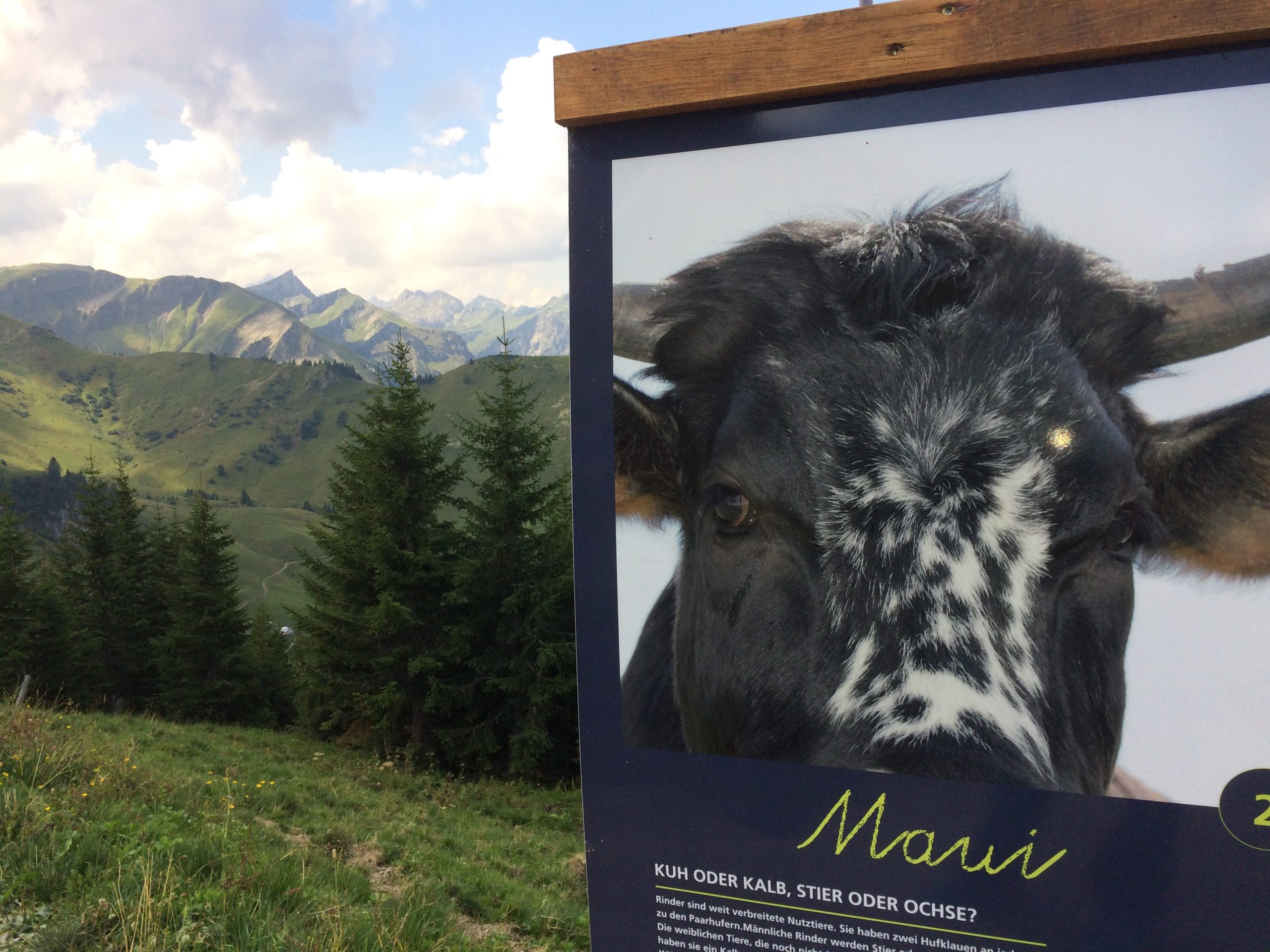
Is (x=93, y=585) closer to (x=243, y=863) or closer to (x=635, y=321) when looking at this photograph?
(x=243, y=863)

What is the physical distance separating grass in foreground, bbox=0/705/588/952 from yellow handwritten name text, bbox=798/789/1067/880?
91.2 inches

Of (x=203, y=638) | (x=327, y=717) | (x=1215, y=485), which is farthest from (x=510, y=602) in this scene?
(x=1215, y=485)

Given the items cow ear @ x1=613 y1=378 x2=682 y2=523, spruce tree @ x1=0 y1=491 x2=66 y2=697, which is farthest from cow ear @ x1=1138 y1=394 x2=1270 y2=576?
spruce tree @ x1=0 y1=491 x2=66 y2=697

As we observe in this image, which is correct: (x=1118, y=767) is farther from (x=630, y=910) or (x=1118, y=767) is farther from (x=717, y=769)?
(x=630, y=910)

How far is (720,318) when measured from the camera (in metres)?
2.02

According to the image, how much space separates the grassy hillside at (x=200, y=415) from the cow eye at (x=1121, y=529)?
130 m

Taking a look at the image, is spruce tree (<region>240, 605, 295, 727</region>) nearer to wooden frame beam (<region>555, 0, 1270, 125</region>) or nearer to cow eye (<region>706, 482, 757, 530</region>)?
cow eye (<region>706, 482, 757, 530</region>)

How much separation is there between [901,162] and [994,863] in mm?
1594

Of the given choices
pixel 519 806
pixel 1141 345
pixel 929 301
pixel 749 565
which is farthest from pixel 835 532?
pixel 519 806

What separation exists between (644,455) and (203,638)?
31.6 meters

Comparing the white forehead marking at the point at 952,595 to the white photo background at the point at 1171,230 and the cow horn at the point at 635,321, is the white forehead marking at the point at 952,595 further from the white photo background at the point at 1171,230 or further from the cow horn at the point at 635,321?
the cow horn at the point at 635,321

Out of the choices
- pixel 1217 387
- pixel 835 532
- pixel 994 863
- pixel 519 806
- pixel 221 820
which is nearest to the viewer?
pixel 1217 387

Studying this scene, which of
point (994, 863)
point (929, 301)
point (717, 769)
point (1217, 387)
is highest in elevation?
point (929, 301)

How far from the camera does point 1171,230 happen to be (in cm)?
164
